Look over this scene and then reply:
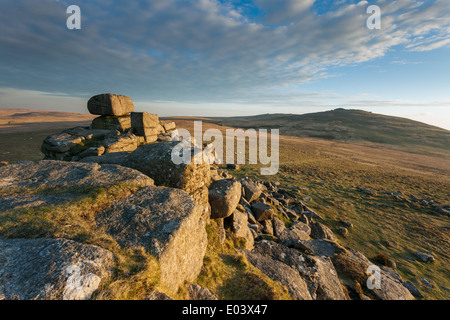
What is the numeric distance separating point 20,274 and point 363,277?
33.6 feet

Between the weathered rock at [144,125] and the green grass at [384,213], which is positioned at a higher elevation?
the weathered rock at [144,125]

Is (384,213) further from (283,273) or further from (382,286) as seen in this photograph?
(283,273)

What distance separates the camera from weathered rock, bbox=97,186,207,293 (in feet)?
14.6

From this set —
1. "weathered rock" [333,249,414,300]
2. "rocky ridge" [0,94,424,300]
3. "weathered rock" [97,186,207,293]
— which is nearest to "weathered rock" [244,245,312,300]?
"rocky ridge" [0,94,424,300]

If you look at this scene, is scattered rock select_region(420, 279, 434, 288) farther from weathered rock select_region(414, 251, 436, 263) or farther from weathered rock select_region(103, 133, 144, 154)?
weathered rock select_region(103, 133, 144, 154)

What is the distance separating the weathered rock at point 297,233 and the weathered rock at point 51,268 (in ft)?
29.0

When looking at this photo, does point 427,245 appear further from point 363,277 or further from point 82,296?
point 82,296

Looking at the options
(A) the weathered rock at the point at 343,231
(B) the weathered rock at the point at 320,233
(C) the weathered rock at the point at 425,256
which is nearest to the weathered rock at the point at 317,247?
(B) the weathered rock at the point at 320,233

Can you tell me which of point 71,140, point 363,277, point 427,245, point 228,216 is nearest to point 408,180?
point 427,245

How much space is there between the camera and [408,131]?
328ft

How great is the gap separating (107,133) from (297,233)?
17.3 m

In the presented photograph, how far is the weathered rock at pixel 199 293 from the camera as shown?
179 inches

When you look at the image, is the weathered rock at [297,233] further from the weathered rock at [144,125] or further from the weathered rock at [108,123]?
the weathered rock at [108,123]
